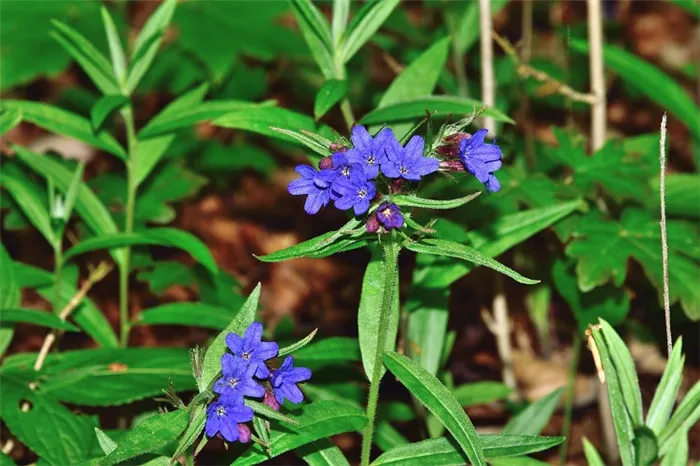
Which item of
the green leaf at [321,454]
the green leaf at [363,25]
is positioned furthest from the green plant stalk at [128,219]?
the green leaf at [321,454]

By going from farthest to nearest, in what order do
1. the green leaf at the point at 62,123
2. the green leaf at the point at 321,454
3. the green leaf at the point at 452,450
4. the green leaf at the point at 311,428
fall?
the green leaf at the point at 62,123 → the green leaf at the point at 321,454 → the green leaf at the point at 452,450 → the green leaf at the point at 311,428

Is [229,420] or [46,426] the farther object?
[46,426]

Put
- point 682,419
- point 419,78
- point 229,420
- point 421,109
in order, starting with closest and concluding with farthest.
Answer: point 229,420 < point 682,419 < point 421,109 < point 419,78

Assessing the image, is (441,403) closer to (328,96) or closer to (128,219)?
(328,96)

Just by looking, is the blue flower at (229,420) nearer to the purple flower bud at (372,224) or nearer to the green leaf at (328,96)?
the purple flower bud at (372,224)

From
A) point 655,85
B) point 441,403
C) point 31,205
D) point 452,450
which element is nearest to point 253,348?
point 441,403

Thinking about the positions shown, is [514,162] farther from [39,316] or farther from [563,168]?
[39,316]
